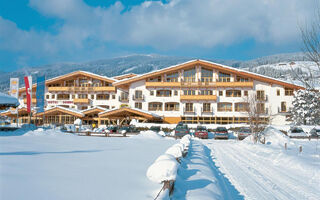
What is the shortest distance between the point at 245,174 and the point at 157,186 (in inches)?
184

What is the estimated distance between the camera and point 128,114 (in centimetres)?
4512

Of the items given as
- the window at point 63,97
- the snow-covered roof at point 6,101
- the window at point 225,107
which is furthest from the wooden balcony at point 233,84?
the snow-covered roof at point 6,101

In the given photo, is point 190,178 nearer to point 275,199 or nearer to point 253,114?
point 275,199

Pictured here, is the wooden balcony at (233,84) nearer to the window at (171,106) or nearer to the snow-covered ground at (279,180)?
the window at (171,106)

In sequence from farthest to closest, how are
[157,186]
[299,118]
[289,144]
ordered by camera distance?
[299,118], [289,144], [157,186]

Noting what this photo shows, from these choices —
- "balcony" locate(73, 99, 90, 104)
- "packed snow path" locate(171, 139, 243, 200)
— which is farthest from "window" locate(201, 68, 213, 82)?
"packed snow path" locate(171, 139, 243, 200)

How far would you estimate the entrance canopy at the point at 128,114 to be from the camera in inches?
1689

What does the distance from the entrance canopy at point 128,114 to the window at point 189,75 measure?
910 cm

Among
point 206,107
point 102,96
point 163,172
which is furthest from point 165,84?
point 163,172

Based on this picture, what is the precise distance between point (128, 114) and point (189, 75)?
546 inches

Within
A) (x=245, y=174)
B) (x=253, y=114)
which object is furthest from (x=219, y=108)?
(x=245, y=174)

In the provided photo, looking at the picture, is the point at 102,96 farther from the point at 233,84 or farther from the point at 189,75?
the point at 233,84

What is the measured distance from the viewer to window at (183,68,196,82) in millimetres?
49562

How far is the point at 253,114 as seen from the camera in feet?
84.3
